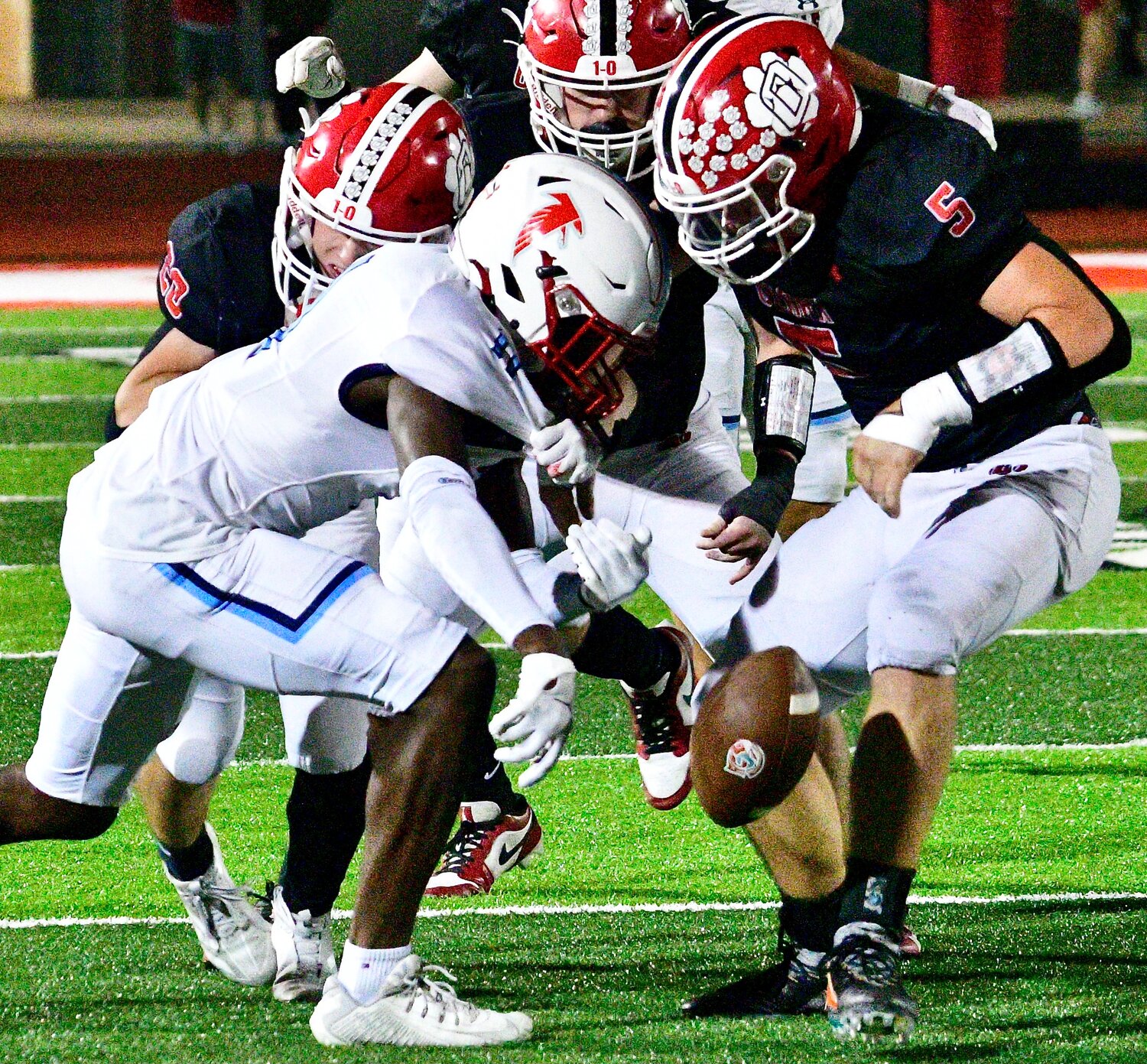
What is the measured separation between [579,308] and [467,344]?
0.18 meters

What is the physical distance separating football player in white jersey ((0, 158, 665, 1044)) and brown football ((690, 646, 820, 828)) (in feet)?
0.99

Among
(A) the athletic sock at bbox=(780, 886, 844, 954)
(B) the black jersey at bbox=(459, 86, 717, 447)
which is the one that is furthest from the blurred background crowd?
(A) the athletic sock at bbox=(780, 886, 844, 954)

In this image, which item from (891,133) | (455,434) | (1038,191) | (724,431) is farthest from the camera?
(1038,191)

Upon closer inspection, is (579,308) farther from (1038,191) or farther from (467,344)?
(1038,191)

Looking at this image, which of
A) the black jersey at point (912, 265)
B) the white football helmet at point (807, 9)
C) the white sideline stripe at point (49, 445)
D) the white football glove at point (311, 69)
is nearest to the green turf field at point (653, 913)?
the black jersey at point (912, 265)

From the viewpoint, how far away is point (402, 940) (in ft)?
9.50

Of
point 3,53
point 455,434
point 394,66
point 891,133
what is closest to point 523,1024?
point 455,434

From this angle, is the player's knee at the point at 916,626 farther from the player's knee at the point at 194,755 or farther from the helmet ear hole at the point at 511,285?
the player's knee at the point at 194,755

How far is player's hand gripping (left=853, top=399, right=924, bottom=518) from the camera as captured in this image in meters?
2.97

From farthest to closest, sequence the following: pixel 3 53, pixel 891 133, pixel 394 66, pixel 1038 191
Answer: pixel 3 53, pixel 394 66, pixel 1038 191, pixel 891 133

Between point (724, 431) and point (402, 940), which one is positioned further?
point (724, 431)

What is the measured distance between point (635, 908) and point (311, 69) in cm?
168

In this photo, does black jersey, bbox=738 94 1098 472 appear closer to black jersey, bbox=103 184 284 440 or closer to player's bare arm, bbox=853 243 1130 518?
player's bare arm, bbox=853 243 1130 518

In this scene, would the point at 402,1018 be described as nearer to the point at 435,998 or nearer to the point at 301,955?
the point at 435,998
